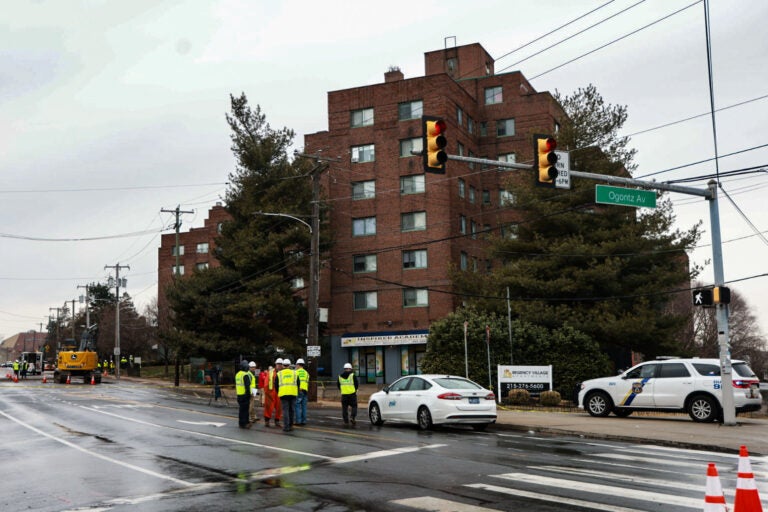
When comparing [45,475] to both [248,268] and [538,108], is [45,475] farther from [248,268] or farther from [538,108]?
[538,108]

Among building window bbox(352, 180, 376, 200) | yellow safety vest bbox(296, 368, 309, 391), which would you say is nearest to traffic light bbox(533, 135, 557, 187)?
yellow safety vest bbox(296, 368, 309, 391)

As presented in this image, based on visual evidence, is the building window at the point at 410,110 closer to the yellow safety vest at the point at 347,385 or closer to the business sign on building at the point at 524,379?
the business sign on building at the point at 524,379

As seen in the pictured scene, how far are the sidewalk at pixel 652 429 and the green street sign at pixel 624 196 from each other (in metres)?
5.35

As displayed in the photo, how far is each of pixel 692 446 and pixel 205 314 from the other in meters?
36.5

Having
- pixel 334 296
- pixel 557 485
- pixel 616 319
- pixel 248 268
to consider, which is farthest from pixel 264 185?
pixel 557 485

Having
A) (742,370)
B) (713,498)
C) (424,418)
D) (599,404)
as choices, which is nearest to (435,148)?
(424,418)

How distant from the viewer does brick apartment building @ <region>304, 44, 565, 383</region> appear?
48188 millimetres

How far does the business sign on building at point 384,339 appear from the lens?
47750 millimetres

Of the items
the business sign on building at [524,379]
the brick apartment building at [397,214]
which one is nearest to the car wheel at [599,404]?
the business sign on building at [524,379]

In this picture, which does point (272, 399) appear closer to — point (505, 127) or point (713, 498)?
point (713, 498)

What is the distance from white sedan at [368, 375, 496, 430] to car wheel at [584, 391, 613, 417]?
14.2ft

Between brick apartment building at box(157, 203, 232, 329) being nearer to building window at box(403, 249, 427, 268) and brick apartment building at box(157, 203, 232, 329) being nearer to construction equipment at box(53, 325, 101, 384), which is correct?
construction equipment at box(53, 325, 101, 384)

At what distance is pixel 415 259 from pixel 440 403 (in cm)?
3053

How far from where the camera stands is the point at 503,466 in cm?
1168
